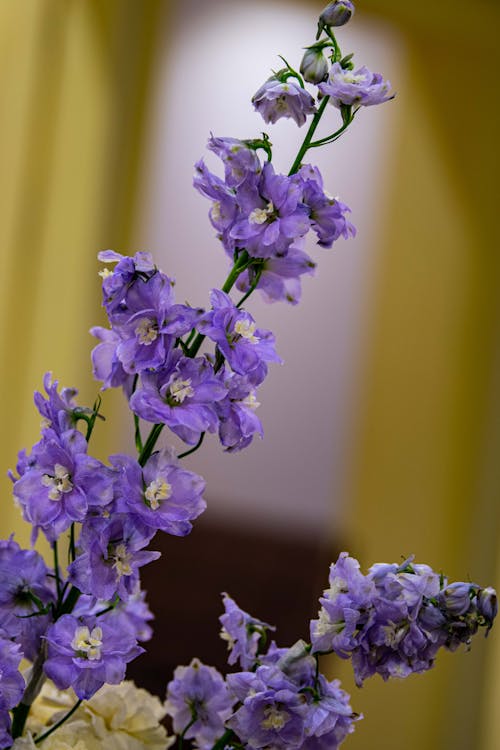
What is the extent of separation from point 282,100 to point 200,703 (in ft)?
1.18

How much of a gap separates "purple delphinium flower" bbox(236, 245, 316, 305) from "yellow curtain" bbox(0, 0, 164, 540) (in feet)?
5.59

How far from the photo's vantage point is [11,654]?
529 mm

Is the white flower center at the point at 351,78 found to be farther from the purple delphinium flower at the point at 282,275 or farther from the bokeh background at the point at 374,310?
the bokeh background at the point at 374,310

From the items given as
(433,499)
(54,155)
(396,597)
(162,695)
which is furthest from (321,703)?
(433,499)

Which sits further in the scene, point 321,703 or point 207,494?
point 207,494

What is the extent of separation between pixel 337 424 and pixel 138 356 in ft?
11.3

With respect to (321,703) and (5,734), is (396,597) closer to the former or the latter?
(321,703)

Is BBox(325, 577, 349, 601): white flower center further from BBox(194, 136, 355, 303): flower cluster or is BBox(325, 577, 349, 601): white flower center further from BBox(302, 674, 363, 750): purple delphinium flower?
BBox(194, 136, 355, 303): flower cluster

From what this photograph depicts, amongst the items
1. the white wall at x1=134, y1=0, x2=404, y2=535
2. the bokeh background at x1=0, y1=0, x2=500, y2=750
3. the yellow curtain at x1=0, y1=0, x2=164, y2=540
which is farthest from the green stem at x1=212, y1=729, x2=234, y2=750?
the white wall at x1=134, y1=0, x2=404, y2=535

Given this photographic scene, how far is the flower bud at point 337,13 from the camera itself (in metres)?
0.60

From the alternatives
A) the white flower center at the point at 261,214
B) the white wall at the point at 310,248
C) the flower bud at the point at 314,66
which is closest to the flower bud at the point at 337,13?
the flower bud at the point at 314,66

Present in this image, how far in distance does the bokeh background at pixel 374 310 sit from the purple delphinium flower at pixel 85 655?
108 inches

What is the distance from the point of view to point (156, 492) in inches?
20.4

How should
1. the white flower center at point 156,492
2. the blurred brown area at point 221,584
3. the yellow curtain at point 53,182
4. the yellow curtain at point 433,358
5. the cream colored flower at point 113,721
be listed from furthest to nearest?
the yellow curtain at point 433,358 < the blurred brown area at point 221,584 < the yellow curtain at point 53,182 < the cream colored flower at point 113,721 < the white flower center at point 156,492
